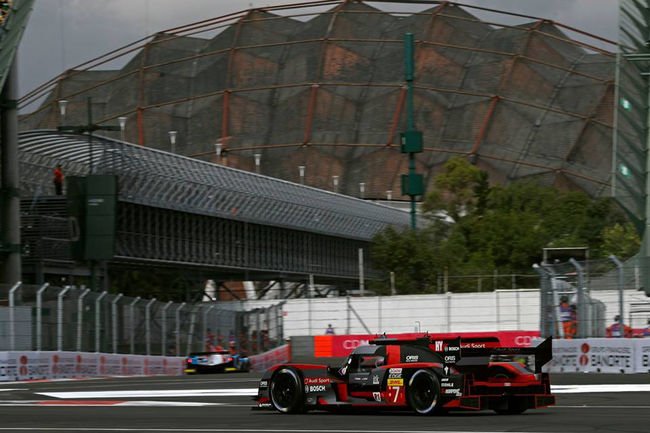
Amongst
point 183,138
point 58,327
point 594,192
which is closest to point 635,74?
point 58,327

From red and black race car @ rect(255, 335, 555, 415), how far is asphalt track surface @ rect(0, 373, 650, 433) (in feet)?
0.68

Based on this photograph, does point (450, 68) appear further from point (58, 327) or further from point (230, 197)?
point (58, 327)

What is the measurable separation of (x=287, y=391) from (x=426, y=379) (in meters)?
2.32

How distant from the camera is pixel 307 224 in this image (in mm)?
88000

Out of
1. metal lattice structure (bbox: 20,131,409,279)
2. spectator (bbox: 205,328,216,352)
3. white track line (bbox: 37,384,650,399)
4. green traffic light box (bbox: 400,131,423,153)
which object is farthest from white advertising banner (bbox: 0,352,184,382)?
green traffic light box (bbox: 400,131,423,153)

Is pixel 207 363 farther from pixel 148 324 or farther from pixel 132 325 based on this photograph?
pixel 132 325

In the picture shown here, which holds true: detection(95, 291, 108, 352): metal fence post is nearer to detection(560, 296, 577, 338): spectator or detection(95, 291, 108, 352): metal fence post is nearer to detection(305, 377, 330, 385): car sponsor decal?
detection(560, 296, 577, 338): spectator

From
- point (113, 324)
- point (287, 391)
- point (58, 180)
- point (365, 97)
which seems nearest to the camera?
point (287, 391)

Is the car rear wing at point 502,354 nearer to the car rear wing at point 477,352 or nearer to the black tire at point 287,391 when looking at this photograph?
the car rear wing at point 477,352

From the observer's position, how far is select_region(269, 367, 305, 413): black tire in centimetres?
1869

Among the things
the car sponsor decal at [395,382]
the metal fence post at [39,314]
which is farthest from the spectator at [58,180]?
the car sponsor decal at [395,382]

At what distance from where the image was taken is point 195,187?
7269 cm

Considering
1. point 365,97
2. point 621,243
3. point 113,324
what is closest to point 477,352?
point 113,324

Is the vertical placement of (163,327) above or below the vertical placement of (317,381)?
above
